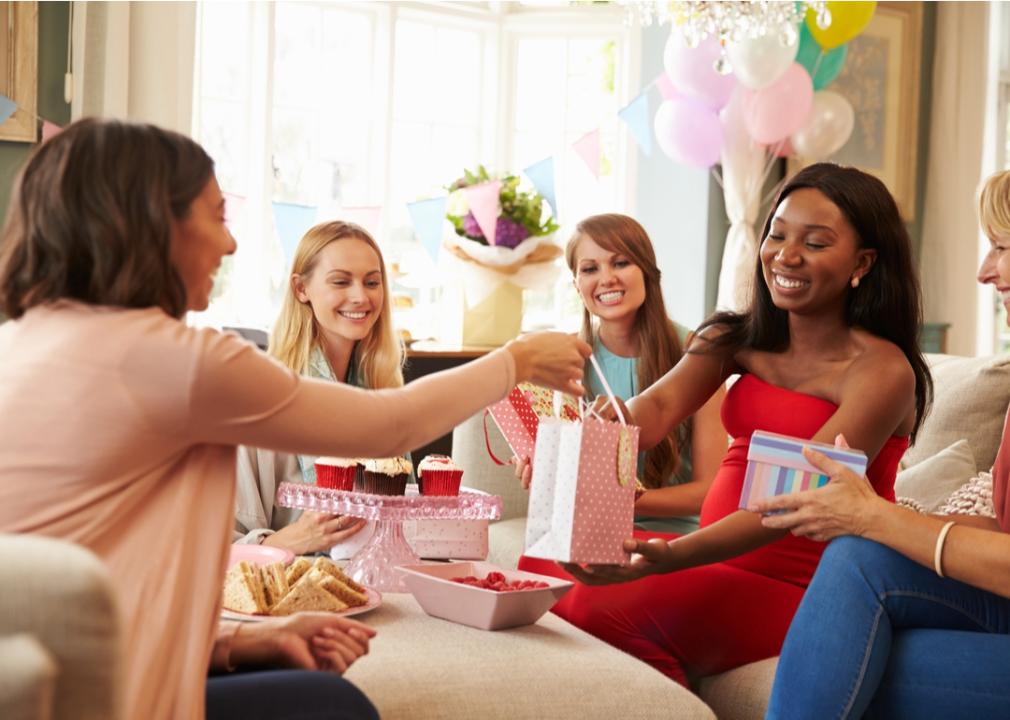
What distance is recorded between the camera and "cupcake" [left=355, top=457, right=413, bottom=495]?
8.08ft

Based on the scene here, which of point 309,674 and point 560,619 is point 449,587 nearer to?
point 560,619

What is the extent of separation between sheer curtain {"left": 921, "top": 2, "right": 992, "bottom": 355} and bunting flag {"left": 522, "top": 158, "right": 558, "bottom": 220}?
8.01 ft

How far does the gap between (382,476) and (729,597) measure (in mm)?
719

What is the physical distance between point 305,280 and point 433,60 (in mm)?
2808

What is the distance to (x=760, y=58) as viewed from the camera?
4637 millimetres

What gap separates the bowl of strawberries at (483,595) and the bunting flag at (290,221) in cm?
224

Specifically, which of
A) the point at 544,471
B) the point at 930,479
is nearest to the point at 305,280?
the point at 544,471

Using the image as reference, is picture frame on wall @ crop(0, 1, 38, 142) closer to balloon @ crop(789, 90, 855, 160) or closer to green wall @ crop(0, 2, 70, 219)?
green wall @ crop(0, 2, 70, 219)

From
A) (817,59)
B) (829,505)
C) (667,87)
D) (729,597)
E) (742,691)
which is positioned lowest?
(742,691)

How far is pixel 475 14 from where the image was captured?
18.5 ft

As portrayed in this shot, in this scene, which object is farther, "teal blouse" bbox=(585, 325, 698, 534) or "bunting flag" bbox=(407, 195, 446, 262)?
"bunting flag" bbox=(407, 195, 446, 262)

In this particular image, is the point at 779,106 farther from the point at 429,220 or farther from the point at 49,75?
the point at 49,75

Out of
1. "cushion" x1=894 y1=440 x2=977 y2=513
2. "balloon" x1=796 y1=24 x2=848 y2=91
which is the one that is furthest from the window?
"cushion" x1=894 y1=440 x2=977 y2=513

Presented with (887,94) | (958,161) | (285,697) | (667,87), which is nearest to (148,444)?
(285,697)
